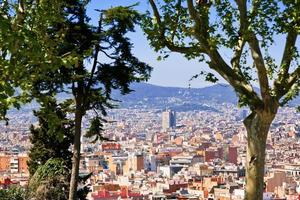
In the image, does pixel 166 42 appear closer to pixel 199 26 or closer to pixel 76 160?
pixel 199 26

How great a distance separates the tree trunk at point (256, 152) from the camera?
4684 mm

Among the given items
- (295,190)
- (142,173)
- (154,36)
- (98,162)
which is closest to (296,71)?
(154,36)

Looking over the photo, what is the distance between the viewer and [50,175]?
1096cm

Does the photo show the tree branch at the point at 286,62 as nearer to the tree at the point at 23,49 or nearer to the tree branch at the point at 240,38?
the tree branch at the point at 240,38

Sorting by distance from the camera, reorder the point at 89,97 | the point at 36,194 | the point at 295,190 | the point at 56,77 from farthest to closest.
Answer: the point at 295,190 → the point at 36,194 → the point at 89,97 → the point at 56,77

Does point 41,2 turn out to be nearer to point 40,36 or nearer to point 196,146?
point 40,36

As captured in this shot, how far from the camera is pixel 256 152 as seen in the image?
4.68m

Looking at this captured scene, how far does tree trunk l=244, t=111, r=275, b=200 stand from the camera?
4.68 metres

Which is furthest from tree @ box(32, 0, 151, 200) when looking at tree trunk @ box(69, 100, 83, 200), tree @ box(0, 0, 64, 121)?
tree @ box(0, 0, 64, 121)

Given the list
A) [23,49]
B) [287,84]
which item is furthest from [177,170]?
[23,49]

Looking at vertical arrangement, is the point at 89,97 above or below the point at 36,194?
above

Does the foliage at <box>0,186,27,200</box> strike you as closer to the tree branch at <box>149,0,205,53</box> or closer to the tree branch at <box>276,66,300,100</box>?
the tree branch at <box>149,0,205,53</box>

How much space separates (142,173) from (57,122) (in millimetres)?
116330

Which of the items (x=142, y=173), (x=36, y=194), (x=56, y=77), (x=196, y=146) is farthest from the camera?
(x=196, y=146)
